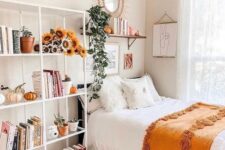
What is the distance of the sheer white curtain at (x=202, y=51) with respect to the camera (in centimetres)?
295

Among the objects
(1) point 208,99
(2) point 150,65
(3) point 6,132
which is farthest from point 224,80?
(3) point 6,132

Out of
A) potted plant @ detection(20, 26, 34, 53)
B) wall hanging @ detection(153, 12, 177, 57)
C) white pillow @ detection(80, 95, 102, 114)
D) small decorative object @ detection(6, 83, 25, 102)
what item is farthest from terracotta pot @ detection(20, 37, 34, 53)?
wall hanging @ detection(153, 12, 177, 57)

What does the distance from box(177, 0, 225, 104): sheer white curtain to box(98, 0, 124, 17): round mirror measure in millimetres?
833

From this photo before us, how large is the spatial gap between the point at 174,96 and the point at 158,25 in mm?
1059

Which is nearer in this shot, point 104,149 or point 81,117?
point 104,149

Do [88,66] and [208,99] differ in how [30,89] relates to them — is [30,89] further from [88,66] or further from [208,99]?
[208,99]

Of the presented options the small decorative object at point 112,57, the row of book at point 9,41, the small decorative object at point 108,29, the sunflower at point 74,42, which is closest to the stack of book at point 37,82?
the row of book at point 9,41

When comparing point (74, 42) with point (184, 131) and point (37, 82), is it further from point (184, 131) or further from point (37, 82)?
point (184, 131)

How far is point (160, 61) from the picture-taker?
11.6ft

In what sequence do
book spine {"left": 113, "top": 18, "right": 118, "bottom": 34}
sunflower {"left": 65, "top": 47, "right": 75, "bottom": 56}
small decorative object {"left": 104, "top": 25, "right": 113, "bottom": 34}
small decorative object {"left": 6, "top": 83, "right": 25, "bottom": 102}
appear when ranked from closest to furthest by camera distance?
1. small decorative object {"left": 6, "top": 83, "right": 25, "bottom": 102}
2. sunflower {"left": 65, "top": 47, "right": 75, "bottom": 56}
3. small decorative object {"left": 104, "top": 25, "right": 113, "bottom": 34}
4. book spine {"left": 113, "top": 18, "right": 118, "bottom": 34}

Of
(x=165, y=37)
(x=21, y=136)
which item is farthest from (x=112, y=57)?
(x=21, y=136)

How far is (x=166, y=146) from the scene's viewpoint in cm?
197

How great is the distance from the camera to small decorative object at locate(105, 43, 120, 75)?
9.98 ft

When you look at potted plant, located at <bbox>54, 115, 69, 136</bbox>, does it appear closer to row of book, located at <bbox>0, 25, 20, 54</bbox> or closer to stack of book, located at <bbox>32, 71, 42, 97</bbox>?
stack of book, located at <bbox>32, 71, 42, 97</bbox>
